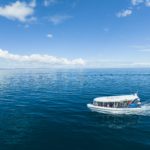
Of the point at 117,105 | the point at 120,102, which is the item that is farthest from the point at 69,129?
the point at 120,102

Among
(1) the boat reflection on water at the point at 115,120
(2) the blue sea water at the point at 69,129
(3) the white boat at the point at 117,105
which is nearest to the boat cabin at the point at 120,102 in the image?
(3) the white boat at the point at 117,105

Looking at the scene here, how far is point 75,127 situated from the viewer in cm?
4109

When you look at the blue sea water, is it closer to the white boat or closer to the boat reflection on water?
the boat reflection on water

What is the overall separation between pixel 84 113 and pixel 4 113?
22.1 meters

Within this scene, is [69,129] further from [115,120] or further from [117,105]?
[117,105]

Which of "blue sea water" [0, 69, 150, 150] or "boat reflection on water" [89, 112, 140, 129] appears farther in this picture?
"boat reflection on water" [89, 112, 140, 129]

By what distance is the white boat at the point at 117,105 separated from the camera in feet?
167

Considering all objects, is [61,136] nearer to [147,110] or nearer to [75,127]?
[75,127]

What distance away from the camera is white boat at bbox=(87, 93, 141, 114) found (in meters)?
50.8

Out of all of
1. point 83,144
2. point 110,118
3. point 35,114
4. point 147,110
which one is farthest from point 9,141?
point 147,110

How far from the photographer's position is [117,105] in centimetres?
5188

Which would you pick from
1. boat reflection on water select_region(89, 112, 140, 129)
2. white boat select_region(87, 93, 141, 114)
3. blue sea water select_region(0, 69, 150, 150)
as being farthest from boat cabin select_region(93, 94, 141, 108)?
boat reflection on water select_region(89, 112, 140, 129)

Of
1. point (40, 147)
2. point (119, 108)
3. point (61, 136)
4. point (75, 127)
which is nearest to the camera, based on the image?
point (40, 147)

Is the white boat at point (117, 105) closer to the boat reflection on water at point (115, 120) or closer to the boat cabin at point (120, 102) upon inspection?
the boat cabin at point (120, 102)
